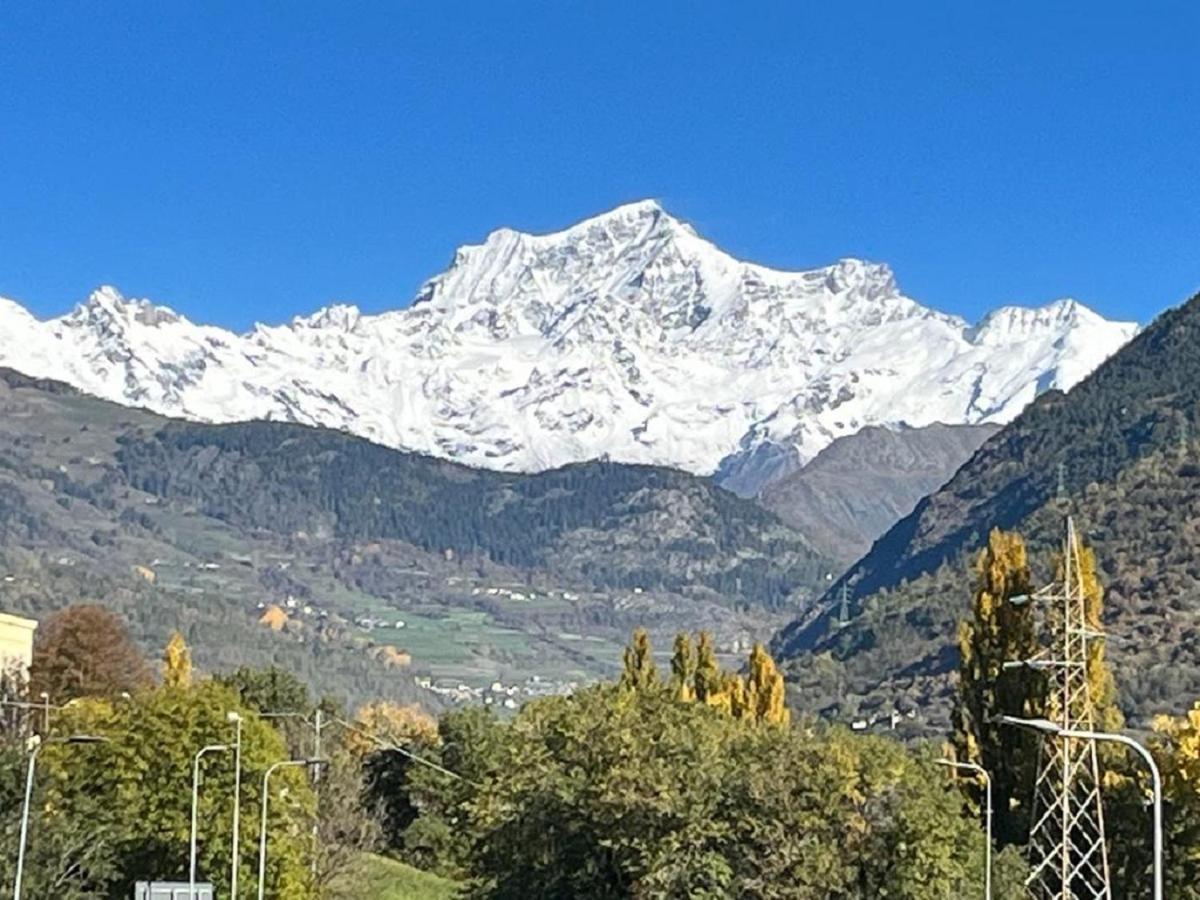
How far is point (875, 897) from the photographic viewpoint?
68125mm

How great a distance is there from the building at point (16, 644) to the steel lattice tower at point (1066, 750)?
80383mm

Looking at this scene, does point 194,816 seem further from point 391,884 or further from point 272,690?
point 272,690

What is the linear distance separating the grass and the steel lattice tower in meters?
33.0

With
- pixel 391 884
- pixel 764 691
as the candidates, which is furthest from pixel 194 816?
pixel 764 691

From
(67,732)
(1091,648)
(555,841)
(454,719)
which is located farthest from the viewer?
(454,719)

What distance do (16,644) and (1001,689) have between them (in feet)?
272

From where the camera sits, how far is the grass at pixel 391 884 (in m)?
92.3

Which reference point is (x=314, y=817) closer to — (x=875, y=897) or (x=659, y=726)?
(x=659, y=726)

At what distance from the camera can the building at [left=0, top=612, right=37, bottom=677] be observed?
133500 mm

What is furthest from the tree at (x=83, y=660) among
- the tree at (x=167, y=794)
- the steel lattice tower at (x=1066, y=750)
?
the steel lattice tower at (x=1066, y=750)

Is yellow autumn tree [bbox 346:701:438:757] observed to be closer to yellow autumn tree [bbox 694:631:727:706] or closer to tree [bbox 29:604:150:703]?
tree [bbox 29:604:150:703]

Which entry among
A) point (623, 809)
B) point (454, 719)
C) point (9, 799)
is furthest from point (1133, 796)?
point (454, 719)

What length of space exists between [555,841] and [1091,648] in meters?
19.3

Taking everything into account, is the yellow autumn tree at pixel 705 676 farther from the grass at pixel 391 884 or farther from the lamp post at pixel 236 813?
the lamp post at pixel 236 813
